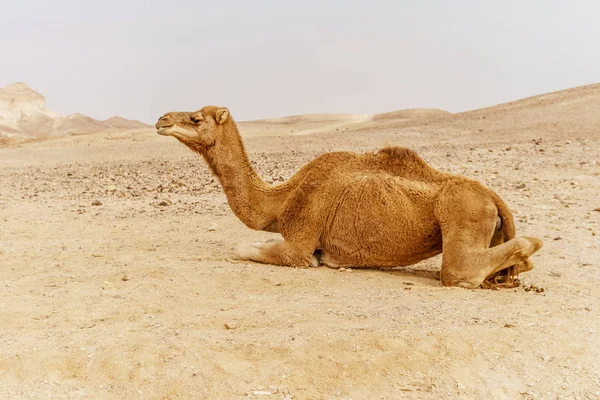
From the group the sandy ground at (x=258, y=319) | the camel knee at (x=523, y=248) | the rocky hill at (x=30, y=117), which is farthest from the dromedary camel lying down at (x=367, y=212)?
the rocky hill at (x=30, y=117)

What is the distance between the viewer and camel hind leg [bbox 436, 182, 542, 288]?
6.93 meters

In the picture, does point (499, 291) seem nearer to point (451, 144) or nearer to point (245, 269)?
point (245, 269)

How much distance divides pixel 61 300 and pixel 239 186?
9.02ft

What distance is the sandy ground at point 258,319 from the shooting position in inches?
183

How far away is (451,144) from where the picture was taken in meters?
22.8

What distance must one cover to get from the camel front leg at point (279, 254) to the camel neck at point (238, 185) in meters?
0.37

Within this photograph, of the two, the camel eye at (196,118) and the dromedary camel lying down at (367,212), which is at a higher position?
the camel eye at (196,118)

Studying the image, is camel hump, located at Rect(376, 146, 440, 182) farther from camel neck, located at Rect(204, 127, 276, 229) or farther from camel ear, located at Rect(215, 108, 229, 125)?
camel ear, located at Rect(215, 108, 229, 125)

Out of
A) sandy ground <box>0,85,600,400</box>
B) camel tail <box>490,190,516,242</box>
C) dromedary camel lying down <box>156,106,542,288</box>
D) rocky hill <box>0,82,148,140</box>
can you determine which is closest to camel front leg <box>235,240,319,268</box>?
dromedary camel lying down <box>156,106,542,288</box>

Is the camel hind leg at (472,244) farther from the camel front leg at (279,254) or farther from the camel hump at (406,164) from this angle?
the camel front leg at (279,254)

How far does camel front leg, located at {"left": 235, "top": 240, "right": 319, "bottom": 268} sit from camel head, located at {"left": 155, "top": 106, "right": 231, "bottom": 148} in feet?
4.64

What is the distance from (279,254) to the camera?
7.84m

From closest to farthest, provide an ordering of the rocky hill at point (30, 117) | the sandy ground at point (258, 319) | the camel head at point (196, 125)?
the sandy ground at point (258, 319) < the camel head at point (196, 125) < the rocky hill at point (30, 117)

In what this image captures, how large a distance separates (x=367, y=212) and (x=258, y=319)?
2373mm
